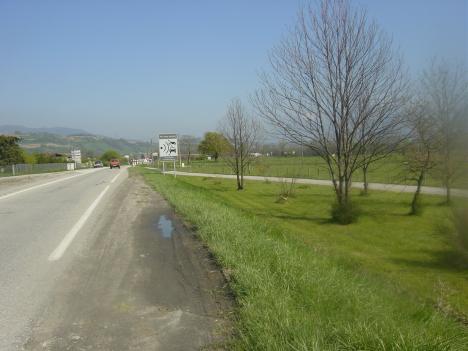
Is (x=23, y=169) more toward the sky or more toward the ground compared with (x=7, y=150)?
more toward the ground

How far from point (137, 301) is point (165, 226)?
17.3 feet

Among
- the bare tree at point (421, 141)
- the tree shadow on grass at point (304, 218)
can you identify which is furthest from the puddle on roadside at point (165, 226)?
the bare tree at point (421, 141)

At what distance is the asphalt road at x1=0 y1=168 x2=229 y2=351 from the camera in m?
4.11

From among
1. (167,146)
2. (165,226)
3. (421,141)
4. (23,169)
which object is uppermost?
(167,146)

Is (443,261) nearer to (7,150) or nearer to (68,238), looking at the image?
(68,238)

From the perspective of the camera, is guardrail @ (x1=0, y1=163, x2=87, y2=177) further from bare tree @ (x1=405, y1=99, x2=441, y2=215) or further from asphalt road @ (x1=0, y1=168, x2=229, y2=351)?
asphalt road @ (x1=0, y1=168, x2=229, y2=351)

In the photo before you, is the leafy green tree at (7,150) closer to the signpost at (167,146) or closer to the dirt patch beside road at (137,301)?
the signpost at (167,146)

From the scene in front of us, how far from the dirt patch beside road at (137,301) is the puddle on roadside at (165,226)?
0.62 m

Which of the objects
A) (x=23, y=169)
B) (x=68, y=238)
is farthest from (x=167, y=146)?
(x=23, y=169)

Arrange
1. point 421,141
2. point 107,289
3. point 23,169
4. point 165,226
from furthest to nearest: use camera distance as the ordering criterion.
Answer: point 23,169, point 421,141, point 165,226, point 107,289

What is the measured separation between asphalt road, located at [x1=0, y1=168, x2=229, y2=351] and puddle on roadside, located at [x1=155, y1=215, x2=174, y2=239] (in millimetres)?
27

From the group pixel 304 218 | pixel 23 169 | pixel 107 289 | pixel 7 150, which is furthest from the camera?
pixel 7 150

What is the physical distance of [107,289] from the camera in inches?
217

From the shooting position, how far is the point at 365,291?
5.59m
